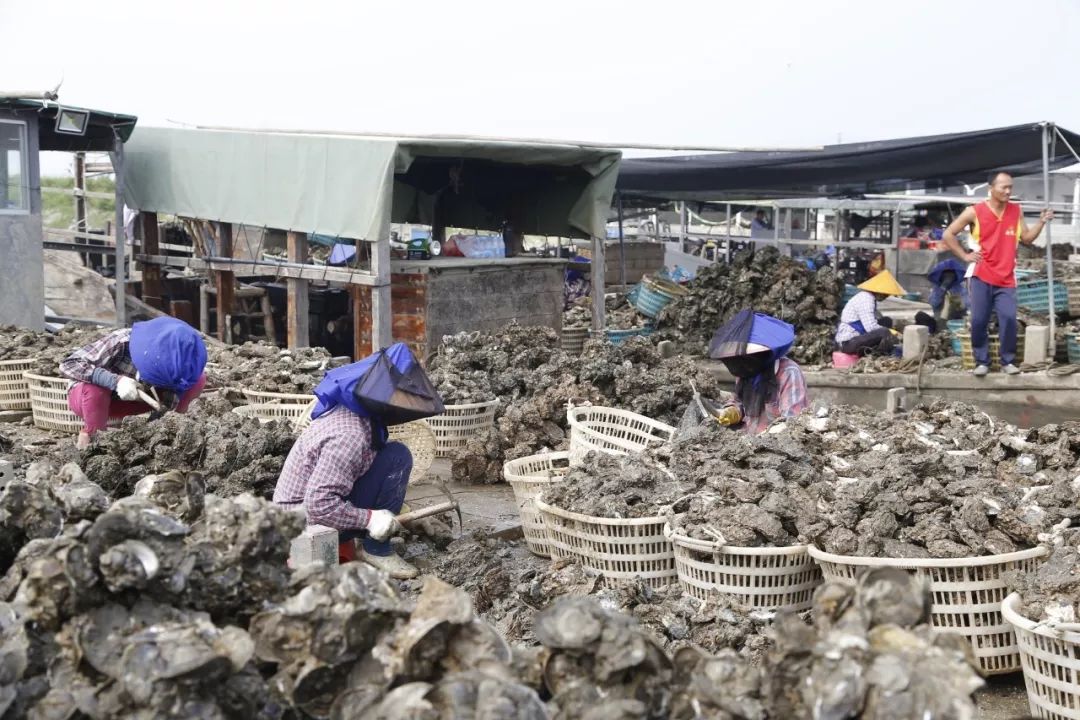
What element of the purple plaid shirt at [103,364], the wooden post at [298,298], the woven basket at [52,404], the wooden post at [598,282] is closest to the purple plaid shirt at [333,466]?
the purple plaid shirt at [103,364]

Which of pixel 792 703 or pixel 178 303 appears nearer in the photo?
pixel 792 703

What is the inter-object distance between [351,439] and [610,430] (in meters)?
2.63

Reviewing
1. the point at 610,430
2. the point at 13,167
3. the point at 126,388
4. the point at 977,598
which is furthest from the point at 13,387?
the point at 977,598

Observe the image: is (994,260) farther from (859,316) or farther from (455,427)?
(455,427)

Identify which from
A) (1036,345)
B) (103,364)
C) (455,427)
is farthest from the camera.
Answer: (1036,345)

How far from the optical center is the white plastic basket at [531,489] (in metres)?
5.76

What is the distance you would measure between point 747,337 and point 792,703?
4.36 m

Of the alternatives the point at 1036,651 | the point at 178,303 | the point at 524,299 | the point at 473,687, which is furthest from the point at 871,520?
the point at 178,303

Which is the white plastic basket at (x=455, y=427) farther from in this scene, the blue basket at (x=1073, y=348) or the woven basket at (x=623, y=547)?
the blue basket at (x=1073, y=348)

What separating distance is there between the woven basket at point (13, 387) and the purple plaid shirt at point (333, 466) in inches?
190

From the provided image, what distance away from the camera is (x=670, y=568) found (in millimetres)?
5086

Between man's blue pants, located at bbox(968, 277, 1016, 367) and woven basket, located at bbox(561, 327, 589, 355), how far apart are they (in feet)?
13.4

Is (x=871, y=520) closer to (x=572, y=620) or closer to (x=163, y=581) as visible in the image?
(x=572, y=620)

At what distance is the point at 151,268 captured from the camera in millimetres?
13836
